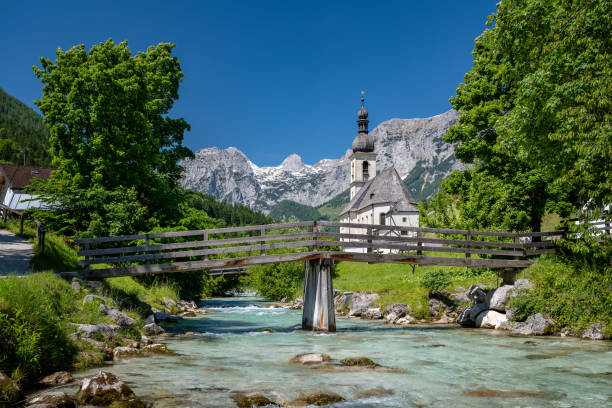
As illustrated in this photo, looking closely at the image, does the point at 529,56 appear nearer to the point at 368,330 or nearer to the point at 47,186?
the point at 368,330

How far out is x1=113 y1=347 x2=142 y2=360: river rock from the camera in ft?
36.7

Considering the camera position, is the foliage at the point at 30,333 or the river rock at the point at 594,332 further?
the river rock at the point at 594,332

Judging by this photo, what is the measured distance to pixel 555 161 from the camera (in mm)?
15336

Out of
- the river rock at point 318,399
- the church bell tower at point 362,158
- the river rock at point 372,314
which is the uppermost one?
the church bell tower at point 362,158

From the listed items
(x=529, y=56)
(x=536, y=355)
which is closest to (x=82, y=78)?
(x=529, y=56)

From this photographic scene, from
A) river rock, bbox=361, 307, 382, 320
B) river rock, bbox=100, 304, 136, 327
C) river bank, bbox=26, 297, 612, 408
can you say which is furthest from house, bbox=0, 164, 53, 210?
river bank, bbox=26, 297, 612, 408

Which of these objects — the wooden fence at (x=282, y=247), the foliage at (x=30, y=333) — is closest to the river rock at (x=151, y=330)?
the wooden fence at (x=282, y=247)

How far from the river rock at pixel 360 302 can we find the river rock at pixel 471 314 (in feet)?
20.9

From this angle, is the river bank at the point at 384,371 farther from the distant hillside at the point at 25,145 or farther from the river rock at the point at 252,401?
the distant hillside at the point at 25,145

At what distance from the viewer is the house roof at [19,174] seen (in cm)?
5947

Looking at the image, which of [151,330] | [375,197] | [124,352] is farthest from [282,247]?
[375,197]

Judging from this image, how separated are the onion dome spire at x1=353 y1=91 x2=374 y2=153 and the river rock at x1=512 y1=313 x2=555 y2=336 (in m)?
73.8

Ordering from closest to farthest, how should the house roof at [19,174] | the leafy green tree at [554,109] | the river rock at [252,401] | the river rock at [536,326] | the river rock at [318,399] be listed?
1. the river rock at [252,401]
2. the river rock at [318,399]
3. the leafy green tree at [554,109]
4. the river rock at [536,326]
5. the house roof at [19,174]

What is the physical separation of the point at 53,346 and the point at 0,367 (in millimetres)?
1650
